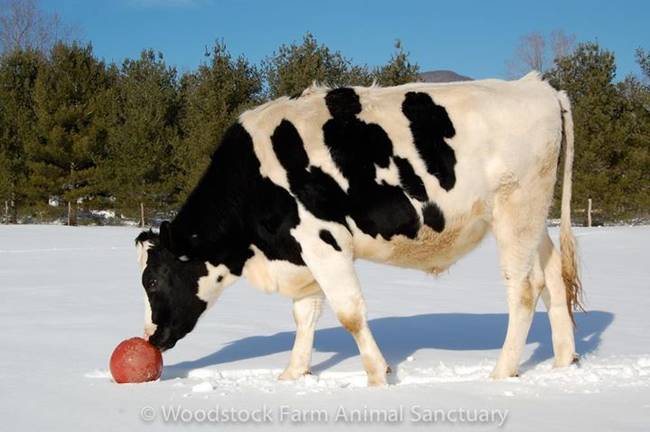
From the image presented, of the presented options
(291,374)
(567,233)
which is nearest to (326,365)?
(291,374)

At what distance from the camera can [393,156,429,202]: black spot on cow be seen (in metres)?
5.45

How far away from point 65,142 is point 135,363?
3215 cm

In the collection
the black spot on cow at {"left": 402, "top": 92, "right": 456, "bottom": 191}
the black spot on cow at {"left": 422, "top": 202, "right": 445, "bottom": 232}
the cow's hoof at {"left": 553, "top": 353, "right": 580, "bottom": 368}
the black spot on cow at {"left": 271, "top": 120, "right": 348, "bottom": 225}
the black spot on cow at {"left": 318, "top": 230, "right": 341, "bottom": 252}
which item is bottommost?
the cow's hoof at {"left": 553, "top": 353, "right": 580, "bottom": 368}

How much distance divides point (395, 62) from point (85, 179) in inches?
634

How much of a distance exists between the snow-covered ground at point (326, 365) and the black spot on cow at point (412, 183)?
4.32ft

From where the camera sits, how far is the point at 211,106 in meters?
34.9

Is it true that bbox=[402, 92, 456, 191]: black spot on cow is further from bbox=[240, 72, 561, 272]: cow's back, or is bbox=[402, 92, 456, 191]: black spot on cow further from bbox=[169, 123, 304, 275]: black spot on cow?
bbox=[169, 123, 304, 275]: black spot on cow

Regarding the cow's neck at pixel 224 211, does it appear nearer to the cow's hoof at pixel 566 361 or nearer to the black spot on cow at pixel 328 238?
the black spot on cow at pixel 328 238

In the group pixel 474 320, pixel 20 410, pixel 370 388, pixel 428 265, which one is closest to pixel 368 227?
pixel 428 265

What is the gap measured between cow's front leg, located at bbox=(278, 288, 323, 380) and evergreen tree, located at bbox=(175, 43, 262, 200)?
89.3ft

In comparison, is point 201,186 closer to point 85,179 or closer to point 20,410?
point 20,410

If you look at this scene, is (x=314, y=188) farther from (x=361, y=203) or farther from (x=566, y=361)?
(x=566, y=361)

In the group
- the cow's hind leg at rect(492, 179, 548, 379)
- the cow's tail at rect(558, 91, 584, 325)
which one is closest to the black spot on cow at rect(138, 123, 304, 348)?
the cow's hind leg at rect(492, 179, 548, 379)

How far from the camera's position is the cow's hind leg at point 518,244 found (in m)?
5.61
